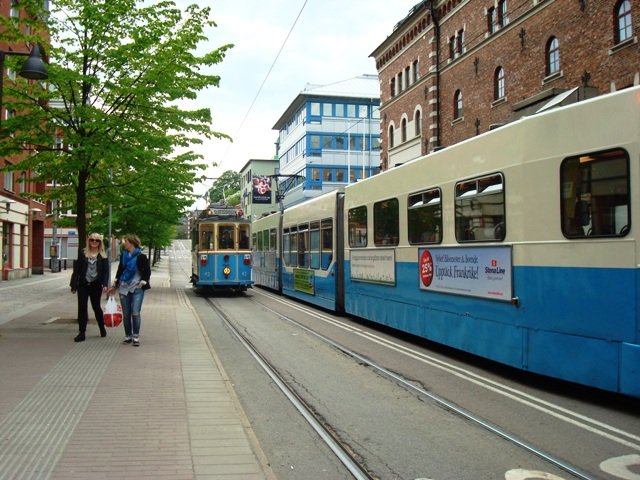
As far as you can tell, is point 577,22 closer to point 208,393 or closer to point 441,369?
point 441,369

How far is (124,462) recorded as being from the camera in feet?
14.6

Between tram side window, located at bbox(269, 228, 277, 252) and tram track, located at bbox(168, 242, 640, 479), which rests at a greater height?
tram side window, located at bbox(269, 228, 277, 252)

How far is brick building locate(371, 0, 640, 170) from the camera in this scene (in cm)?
1922

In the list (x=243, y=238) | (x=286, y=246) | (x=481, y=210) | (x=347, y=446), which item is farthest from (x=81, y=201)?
(x=347, y=446)

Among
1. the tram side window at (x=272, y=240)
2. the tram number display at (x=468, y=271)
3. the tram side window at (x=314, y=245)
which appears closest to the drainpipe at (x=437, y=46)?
the tram side window at (x=272, y=240)

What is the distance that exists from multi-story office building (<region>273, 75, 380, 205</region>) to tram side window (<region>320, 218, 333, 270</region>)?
50390 mm

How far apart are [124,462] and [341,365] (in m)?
4.80

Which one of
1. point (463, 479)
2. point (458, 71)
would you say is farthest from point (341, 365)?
point (458, 71)

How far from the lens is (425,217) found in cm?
975

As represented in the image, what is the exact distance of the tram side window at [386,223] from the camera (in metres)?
11.0

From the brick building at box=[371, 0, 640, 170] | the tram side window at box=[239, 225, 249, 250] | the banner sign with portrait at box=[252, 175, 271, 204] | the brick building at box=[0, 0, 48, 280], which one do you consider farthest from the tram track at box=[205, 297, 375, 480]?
the banner sign with portrait at box=[252, 175, 271, 204]

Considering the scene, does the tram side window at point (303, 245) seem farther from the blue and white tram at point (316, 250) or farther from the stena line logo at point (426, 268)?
the stena line logo at point (426, 268)

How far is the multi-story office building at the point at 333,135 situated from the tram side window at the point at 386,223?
54.1 meters

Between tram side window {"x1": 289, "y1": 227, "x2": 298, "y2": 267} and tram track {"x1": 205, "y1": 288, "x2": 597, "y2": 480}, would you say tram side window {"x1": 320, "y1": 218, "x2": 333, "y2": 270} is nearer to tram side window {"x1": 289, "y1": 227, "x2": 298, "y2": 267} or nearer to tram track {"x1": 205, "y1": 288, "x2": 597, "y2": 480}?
tram side window {"x1": 289, "y1": 227, "x2": 298, "y2": 267}
